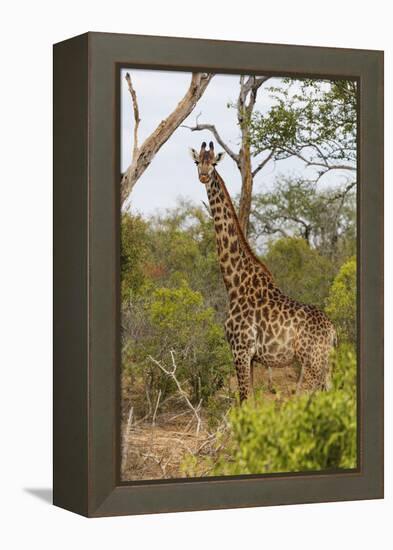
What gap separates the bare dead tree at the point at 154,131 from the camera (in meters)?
9.93

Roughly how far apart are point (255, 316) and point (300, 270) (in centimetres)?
44

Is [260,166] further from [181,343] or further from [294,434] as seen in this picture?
[294,434]

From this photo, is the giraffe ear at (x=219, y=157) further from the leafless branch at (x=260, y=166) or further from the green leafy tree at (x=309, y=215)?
the green leafy tree at (x=309, y=215)

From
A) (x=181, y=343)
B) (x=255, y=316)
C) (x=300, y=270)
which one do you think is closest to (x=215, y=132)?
(x=300, y=270)

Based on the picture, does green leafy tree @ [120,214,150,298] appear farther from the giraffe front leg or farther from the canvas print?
the giraffe front leg

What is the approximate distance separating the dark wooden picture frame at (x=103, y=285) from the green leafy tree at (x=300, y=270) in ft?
0.98

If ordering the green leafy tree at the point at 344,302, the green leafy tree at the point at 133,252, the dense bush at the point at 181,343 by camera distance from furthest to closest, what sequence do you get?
the green leafy tree at the point at 344,302
the dense bush at the point at 181,343
the green leafy tree at the point at 133,252

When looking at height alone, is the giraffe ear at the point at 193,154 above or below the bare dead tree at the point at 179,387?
above

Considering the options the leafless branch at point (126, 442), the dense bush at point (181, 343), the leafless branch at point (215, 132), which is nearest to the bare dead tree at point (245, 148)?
the leafless branch at point (215, 132)

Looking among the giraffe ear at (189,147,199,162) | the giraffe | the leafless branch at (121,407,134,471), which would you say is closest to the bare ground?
the leafless branch at (121,407,134,471)

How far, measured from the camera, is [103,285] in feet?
32.1

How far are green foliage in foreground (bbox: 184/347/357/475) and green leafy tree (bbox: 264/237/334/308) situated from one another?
46 centimetres

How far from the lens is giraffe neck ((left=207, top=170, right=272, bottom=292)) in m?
10.3

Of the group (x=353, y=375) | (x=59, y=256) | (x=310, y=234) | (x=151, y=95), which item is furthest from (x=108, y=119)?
(x=353, y=375)
